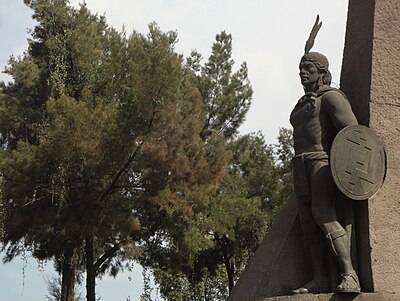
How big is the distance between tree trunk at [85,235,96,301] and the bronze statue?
425 inches

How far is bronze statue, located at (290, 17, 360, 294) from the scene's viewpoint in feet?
18.3

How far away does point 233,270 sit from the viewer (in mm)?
22734

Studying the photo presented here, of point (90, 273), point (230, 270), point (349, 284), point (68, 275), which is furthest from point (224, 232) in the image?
point (349, 284)

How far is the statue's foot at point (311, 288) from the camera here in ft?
18.1

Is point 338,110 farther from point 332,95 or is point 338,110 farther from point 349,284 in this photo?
point 349,284

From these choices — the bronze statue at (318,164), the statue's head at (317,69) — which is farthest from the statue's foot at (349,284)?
the statue's head at (317,69)

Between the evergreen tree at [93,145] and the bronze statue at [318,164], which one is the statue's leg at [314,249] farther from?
the evergreen tree at [93,145]

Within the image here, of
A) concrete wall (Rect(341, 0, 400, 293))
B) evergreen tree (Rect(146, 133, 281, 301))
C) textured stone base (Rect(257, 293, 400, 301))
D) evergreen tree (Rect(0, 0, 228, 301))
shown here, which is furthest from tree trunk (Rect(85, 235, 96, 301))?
textured stone base (Rect(257, 293, 400, 301))

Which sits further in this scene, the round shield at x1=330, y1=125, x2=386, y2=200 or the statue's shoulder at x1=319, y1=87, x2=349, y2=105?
the statue's shoulder at x1=319, y1=87, x2=349, y2=105

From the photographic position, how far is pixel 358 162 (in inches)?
217

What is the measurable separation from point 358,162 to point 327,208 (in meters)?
0.41

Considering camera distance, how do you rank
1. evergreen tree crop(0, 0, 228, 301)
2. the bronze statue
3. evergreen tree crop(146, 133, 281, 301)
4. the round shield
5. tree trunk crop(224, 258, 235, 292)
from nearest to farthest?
the round shield → the bronze statue → evergreen tree crop(0, 0, 228, 301) → evergreen tree crop(146, 133, 281, 301) → tree trunk crop(224, 258, 235, 292)

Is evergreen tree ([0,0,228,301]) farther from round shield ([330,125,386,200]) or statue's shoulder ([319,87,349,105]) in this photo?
round shield ([330,125,386,200])

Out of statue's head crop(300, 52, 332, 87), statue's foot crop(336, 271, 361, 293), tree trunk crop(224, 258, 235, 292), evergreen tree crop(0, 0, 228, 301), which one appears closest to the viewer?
statue's foot crop(336, 271, 361, 293)
